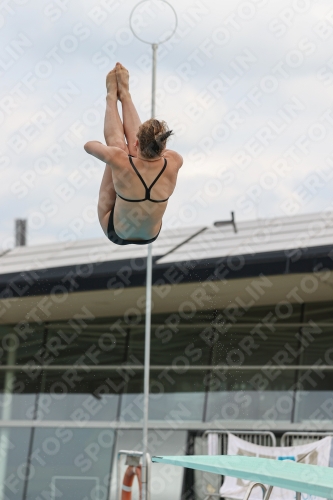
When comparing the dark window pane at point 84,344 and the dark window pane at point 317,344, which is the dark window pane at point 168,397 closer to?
the dark window pane at point 84,344

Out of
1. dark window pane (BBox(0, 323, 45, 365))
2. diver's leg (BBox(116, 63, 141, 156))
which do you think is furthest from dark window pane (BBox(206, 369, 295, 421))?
diver's leg (BBox(116, 63, 141, 156))

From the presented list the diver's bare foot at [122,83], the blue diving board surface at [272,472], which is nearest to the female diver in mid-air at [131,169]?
the diver's bare foot at [122,83]

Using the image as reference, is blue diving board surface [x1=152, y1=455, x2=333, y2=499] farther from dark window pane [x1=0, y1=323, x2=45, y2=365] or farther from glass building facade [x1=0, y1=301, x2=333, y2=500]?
dark window pane [x1=0, y1=323, x2=45, y2=365]

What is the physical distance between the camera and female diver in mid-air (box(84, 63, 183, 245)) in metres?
4.45

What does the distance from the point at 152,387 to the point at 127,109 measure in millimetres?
6914

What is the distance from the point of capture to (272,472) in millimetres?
4605

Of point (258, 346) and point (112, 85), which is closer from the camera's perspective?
point (112, 85)

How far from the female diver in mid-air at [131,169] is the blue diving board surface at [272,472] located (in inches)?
58.1

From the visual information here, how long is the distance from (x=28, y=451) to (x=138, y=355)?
202cm

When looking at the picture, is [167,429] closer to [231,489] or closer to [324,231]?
[231,489]

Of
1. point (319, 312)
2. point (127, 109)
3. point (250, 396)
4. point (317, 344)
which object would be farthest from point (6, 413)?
point (127, 109)

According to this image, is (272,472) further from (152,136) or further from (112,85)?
(112,85)

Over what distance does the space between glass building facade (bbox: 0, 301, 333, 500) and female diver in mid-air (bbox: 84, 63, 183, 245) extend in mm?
6070

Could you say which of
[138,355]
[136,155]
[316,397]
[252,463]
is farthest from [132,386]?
[136,155]
